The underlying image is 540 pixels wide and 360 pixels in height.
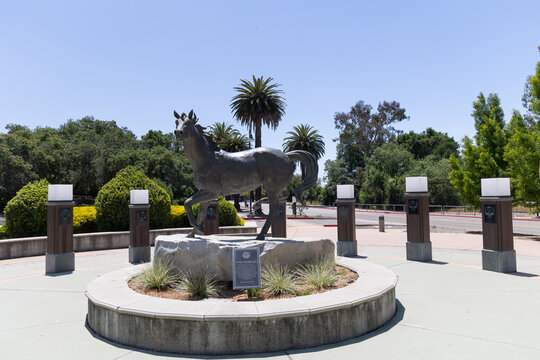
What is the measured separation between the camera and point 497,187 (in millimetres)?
9023

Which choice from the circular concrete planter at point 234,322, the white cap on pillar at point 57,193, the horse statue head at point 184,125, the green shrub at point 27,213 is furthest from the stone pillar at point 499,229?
the green shrub at point 27,213

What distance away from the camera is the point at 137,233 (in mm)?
11320

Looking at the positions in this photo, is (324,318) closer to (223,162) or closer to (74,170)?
(223,162)

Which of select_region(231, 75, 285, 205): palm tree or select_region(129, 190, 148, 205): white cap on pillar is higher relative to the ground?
select_region(231, 75, 285, 205): palm tree

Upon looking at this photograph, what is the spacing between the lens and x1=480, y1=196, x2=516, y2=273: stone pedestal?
884 cm

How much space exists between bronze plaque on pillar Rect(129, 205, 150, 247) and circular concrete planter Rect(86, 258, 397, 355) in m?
6.16

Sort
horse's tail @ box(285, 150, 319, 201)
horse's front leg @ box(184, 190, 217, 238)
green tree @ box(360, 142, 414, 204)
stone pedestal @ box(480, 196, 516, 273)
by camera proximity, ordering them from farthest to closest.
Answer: green tree @ box(360, 142, 414, 204) → stone pedestal @ box(480, 196, 516, 273) → horse's tail @ box(285, 150, 319, 201) → horse's front leg @ box(184, 190, 217, 238)

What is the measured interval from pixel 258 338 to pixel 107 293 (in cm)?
267

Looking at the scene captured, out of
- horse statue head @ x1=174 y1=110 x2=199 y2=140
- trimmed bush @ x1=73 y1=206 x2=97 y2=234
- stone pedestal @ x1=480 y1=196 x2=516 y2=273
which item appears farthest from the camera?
trimmed bush @ x1=73 y1=206 x2=97 y2=234

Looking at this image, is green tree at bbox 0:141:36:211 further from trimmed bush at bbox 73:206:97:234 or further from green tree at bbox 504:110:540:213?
green tree at bbox 504:110:540:213

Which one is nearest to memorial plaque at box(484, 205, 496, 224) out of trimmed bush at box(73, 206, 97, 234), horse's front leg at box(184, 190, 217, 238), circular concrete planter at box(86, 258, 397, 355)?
circular concrete planter at box(86, 258, 397, 355)

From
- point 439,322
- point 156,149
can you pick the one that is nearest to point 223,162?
point 439,322

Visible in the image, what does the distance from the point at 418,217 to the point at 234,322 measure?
8.11 metres

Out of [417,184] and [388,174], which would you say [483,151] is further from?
[388,174]
